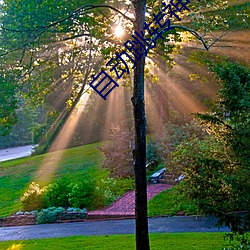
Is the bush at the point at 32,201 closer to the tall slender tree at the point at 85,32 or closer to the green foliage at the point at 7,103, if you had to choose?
the green foliage at the point at 7,103

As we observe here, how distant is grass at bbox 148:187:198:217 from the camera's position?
8.88m

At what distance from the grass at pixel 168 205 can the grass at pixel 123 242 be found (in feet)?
5.83

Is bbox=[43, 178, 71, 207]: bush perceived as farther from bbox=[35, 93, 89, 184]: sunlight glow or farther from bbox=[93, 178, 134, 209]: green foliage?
bbox=[35, 93, 89, 184]: sunlight glow

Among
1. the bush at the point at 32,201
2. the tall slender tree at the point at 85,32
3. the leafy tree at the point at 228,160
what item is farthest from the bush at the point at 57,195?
the leafy tree at the point at 228,160

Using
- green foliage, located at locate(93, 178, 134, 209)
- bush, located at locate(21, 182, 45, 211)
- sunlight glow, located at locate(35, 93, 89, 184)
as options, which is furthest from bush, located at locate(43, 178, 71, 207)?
sunlight glow, located at locate(35, 93, 89, 184)

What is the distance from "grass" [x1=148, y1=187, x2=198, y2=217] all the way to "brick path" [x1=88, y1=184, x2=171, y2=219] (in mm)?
440

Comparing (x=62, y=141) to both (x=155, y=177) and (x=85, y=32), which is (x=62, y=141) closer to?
(x=155, y=177)

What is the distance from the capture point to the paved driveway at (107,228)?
769cm

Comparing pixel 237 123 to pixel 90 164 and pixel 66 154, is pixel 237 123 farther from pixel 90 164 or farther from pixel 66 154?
pixel 66 154

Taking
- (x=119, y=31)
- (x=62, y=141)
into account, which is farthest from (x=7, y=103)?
(x=62, y=141)

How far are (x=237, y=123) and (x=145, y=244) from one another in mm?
1971

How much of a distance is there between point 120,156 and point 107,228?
5757mm

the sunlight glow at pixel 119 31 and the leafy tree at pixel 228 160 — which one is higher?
the sunlight glow at pixel 119 31

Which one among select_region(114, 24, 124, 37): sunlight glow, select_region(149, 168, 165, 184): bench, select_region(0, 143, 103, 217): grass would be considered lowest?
select_region(0, 143, 103, 217): grass
